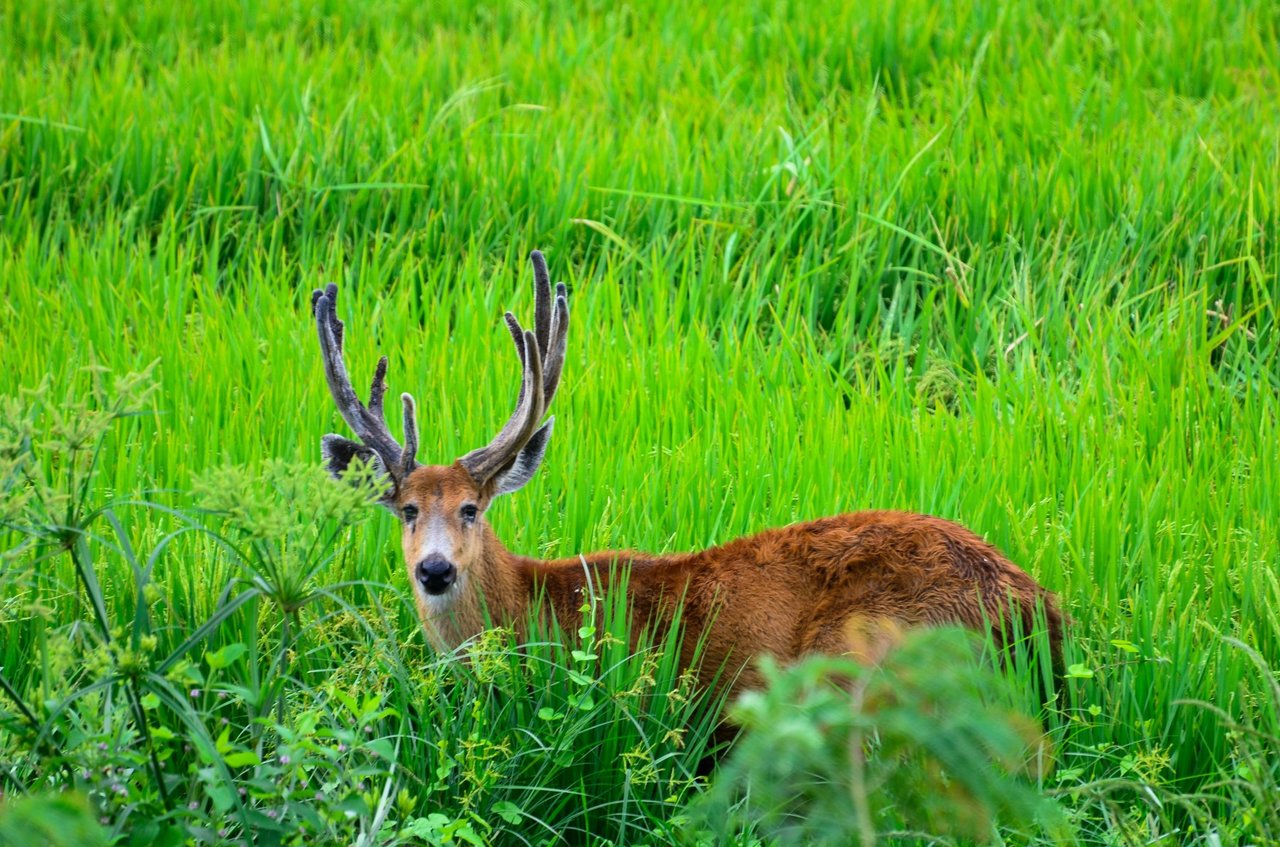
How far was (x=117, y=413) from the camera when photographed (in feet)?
9.36

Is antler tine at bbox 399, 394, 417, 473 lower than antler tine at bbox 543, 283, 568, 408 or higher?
lower

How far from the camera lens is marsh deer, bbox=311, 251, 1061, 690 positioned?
12.0 feet

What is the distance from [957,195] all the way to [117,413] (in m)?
4.48

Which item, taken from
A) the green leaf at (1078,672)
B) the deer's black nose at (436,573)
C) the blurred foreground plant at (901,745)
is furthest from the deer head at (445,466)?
the green leaf at (1078,672)

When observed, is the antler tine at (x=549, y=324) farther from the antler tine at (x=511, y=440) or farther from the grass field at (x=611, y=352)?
the grass field at (x=611, y=352)

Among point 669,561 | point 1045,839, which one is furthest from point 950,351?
point 1045,839

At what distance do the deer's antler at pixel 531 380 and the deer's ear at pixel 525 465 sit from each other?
0.03m

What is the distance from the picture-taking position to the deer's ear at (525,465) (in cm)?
410

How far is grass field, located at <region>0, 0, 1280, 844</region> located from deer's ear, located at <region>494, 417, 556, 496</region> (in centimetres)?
37

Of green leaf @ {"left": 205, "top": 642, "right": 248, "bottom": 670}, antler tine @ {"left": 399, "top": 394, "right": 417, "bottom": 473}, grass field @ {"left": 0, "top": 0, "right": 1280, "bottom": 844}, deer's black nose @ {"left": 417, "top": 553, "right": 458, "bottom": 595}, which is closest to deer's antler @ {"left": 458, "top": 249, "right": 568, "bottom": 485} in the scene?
antler tine @ {"left": 399, "top": 394, "right": 417, "bottom": 473}

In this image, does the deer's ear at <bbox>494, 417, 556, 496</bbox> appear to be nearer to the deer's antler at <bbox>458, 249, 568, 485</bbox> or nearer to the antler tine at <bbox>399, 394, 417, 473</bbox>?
the deer's antler at <bbox>458, 249, 568, 485</bbox>

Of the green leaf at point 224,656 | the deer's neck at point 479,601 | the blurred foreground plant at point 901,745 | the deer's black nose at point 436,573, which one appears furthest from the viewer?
the deer's neck at point 479,601

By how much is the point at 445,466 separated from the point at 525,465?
260 millimetres

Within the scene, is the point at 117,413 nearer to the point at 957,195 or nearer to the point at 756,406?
the point at 756,406
